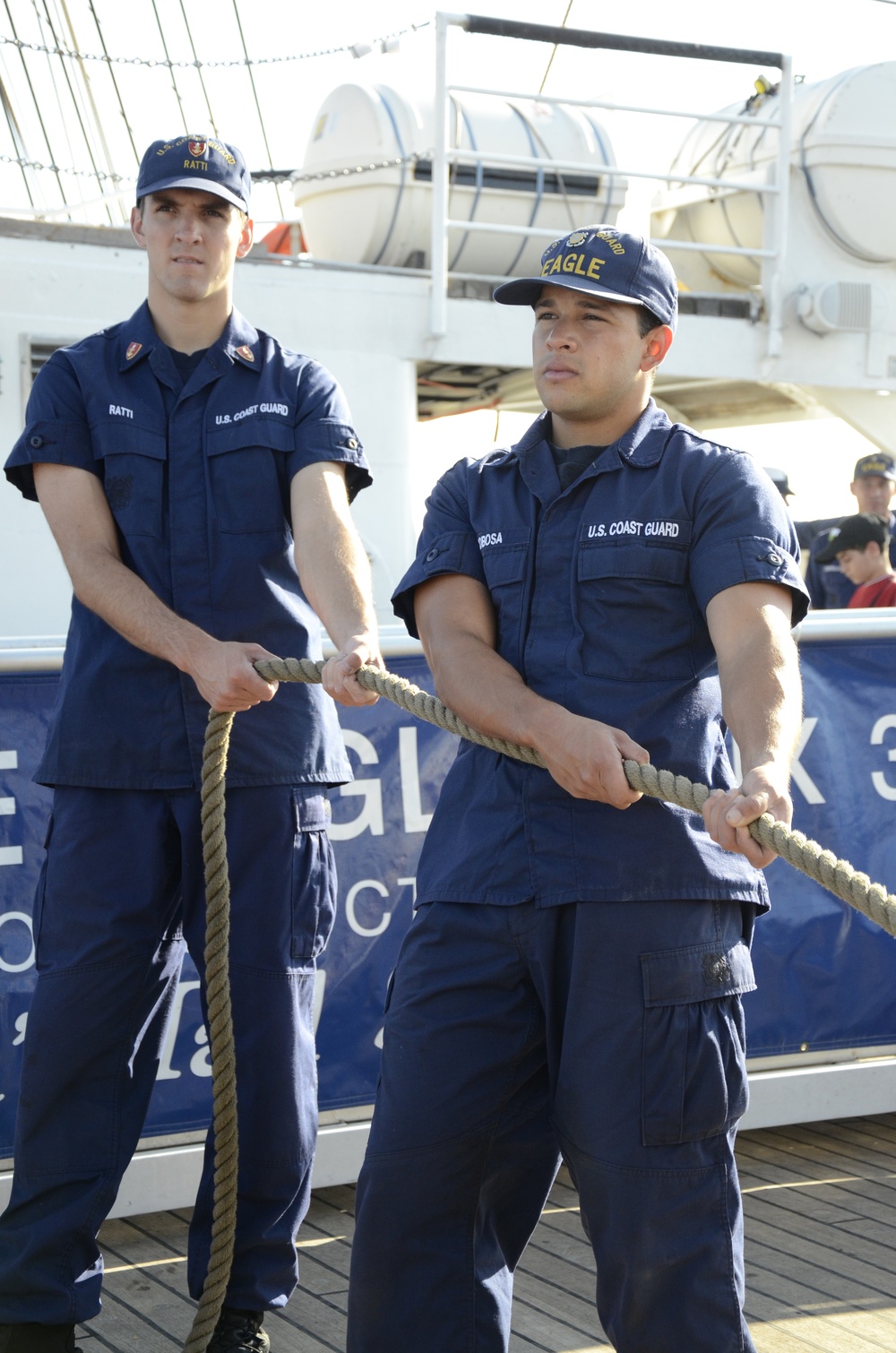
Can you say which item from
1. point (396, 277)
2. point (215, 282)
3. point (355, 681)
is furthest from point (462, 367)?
point (355, 681)

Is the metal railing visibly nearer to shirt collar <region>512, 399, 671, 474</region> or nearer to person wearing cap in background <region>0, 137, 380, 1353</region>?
person wearing cap in background <region>0, 137, 380, 1353</region>

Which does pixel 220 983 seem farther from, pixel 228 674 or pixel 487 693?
pixel 487 693

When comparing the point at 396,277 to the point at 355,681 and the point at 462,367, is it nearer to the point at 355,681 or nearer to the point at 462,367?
the point at 462,367

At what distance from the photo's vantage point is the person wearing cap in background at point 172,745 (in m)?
2.81

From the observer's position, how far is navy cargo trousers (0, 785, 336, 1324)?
2.80m

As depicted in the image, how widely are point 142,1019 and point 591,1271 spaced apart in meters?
1.28

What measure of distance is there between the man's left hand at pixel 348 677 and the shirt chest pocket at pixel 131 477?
548 mm

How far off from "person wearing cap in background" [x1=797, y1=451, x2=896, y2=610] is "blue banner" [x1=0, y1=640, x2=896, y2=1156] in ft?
11.1

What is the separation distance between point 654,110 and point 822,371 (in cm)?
192

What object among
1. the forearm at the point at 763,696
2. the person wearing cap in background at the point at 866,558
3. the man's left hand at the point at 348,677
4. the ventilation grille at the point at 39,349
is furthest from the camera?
the ventilation grille at the point at 39,349

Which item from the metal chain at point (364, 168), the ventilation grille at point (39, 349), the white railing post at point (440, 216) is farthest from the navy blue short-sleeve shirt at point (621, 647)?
the metal chain at point (364, 168)

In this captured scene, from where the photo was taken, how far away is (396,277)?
8078 millimetres

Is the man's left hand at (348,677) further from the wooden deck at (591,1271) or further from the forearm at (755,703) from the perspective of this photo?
the wooden deck at (591,1271)

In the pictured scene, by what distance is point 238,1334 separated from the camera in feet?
9.48
